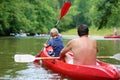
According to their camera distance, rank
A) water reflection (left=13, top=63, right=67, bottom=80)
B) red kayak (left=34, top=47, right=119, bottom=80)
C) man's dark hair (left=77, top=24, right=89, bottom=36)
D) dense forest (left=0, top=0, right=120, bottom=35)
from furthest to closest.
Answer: dense forest (left=0, top=0, right=120, bottom=35) < water reflection (left=13, top=63, right=67, bottom=80) < man's dark hair (left=77, top=24, right=89, bottom=36) < red kayak (left=34, top=47, right=119, bottom=80)

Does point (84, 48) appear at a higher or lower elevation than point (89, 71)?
higher

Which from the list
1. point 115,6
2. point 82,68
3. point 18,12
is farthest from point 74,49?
point 18,12

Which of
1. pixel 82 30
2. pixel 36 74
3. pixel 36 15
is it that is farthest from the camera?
pixel 36 15

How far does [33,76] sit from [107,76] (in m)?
2.58

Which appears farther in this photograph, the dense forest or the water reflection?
the dense forest

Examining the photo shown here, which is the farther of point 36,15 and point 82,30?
point 36,15

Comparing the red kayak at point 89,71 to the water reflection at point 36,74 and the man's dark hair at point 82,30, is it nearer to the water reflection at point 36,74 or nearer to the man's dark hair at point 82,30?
the water reflection at point 36,74

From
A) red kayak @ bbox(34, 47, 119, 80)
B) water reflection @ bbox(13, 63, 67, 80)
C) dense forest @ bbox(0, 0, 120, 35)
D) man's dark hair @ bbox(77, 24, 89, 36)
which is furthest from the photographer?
dense forest @ bbox(0, 0, 120, 35)

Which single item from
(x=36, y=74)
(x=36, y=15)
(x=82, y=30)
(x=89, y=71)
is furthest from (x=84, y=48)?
(x=36, y=15)

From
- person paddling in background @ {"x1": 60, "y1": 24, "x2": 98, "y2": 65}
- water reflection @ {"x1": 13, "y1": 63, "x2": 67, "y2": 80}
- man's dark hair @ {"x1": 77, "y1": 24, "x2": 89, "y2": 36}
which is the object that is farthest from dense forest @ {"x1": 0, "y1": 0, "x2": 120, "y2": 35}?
man's dark hair @ {"x1": 77, "y1": 24, "x2": 89, "y2": 36}

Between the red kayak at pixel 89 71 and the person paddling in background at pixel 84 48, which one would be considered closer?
the red kayak at pixel 89 71

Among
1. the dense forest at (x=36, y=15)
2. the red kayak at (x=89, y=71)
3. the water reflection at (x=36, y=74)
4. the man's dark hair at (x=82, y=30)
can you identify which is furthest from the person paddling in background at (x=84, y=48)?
the dense forest at (x=36, y=15)

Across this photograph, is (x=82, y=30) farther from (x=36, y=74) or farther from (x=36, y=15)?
(x=36, y=15)

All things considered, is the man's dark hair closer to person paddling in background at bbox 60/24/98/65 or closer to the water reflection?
person paddling in background at bbox 60/24/98/65
